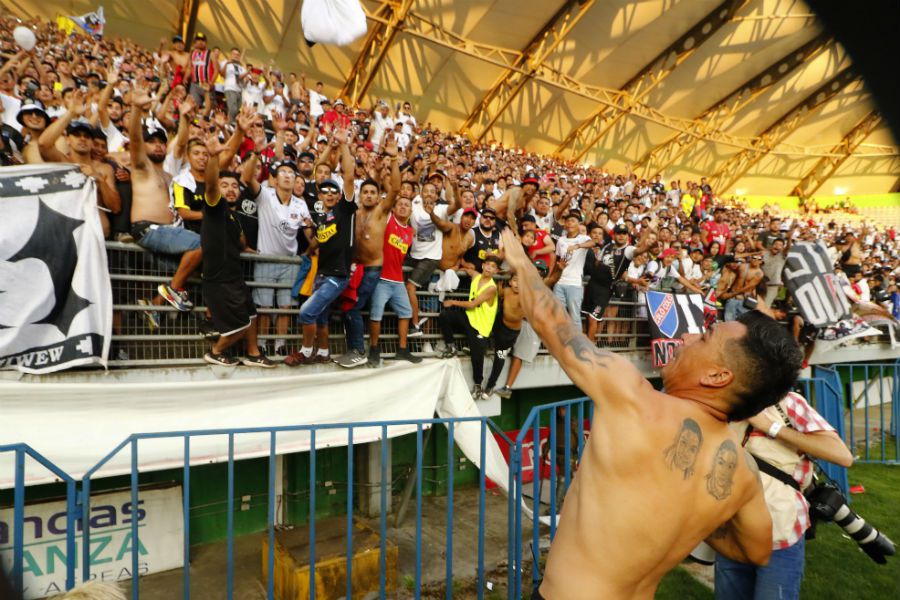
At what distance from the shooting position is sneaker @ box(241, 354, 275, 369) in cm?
493

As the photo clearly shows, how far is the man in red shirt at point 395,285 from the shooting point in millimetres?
5715

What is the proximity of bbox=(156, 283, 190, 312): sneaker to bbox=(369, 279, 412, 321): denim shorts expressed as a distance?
6.27ft

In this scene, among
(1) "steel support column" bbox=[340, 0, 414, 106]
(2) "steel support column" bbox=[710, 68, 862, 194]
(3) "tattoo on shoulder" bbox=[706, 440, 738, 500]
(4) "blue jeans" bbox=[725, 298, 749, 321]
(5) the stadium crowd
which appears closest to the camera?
(3) "tattoo on shoulder" bbox=[706, 440, 738, 500]

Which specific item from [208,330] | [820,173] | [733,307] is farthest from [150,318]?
[820,173]

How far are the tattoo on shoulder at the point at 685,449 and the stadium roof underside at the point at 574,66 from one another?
19042 millimetres

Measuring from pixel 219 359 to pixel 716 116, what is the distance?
32155mm

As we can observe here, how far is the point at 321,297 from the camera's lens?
5082mm

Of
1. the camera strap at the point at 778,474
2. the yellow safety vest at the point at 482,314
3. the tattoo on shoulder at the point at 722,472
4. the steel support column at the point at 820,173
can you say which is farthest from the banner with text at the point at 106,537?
the steel support column at the point at 820,173

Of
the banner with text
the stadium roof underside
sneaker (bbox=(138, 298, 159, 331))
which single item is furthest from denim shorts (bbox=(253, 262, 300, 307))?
the stadium roof underside

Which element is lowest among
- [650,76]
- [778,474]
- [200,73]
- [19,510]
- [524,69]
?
[19,510]

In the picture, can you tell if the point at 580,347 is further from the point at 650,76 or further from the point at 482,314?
the point at 650,76

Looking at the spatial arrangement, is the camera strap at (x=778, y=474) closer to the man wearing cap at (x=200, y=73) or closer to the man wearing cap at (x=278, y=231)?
the man wearing cap at (x=278, y=231)

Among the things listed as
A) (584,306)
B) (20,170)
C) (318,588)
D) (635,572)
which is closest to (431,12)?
(584,306)

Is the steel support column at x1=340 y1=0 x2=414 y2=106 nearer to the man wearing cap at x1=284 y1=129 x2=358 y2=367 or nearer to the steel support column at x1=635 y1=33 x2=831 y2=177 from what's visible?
the man wearing cap at x1=284 y1=129 x2=358 y2=367
